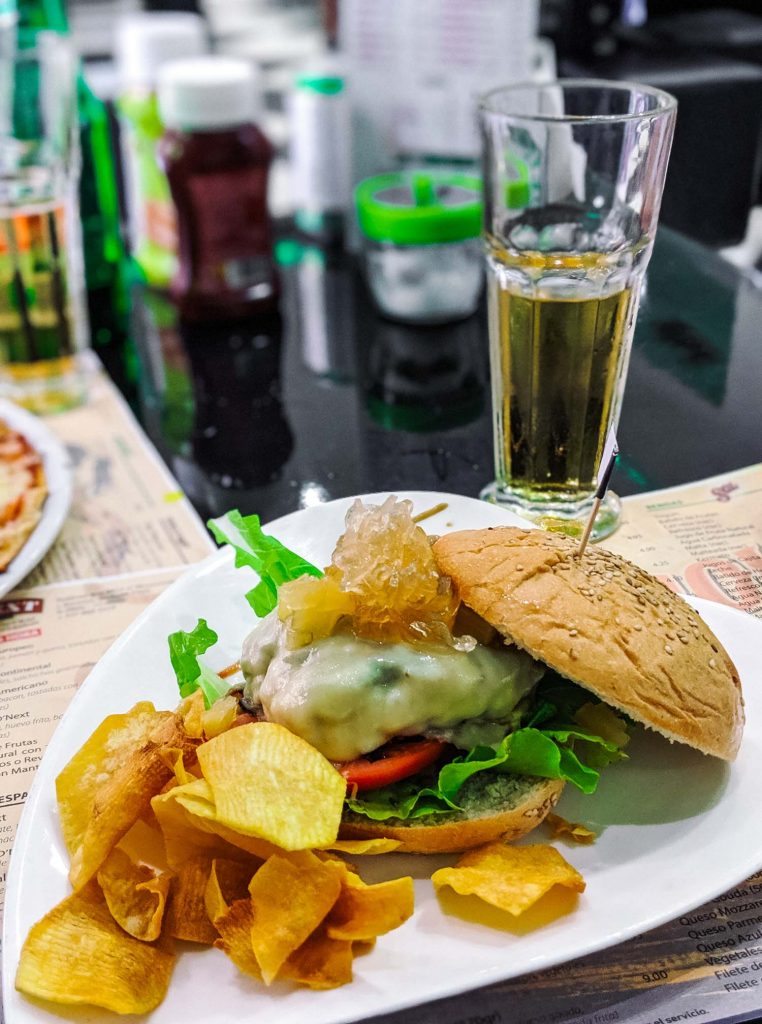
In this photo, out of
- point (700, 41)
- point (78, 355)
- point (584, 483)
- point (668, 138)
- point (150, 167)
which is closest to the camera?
point (668, 138)

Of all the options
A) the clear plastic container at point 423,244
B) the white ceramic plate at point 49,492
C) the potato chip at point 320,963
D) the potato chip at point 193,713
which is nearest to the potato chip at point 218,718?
the potato chip at point 193,713

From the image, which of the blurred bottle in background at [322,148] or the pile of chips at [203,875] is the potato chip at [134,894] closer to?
the pile of chips at [203,875]

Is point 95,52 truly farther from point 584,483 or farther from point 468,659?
point 468,659

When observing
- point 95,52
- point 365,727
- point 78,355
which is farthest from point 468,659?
point 95,52

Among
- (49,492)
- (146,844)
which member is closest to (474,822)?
(146,844)

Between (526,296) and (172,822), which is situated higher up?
(526,296)

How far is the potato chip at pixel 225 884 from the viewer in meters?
0.80

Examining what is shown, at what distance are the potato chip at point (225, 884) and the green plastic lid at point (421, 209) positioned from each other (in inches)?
51.4

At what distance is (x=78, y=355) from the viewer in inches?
74.8

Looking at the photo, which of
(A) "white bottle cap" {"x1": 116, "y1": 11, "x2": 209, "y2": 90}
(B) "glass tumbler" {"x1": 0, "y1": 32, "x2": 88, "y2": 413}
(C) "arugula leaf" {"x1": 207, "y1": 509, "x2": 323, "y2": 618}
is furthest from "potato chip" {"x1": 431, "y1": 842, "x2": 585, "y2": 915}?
(A) "white bottle cap" {"x1": 116, "y1": 11, "x2": 209, "y2": 90}

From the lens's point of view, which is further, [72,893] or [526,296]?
[526,296]

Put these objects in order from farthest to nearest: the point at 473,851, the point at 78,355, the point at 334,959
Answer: the point at 78,355 → the point at 473,851 → the point at 334,959

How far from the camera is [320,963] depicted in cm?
76

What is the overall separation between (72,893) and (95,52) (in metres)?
3.15
